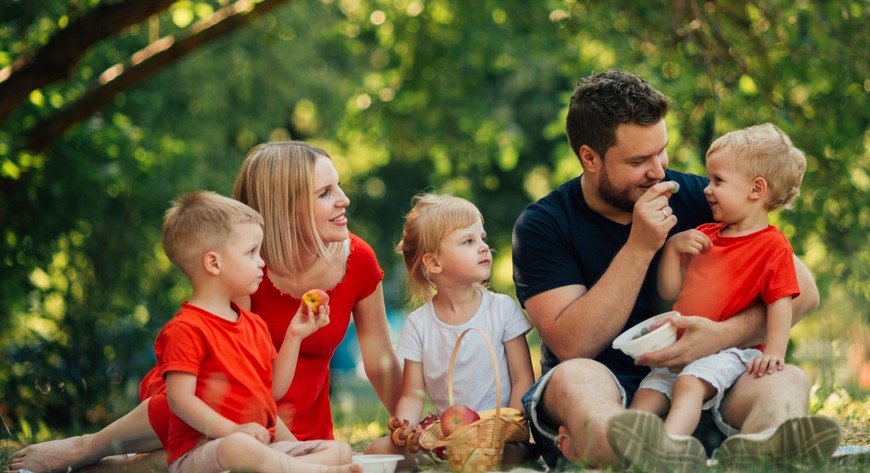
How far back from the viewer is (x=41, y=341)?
325 inches

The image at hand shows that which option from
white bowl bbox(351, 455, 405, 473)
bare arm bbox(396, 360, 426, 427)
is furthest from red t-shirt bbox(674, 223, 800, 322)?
white bowl bbox(351, 455, 405, 473)

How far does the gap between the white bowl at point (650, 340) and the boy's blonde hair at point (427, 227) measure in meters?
0.88

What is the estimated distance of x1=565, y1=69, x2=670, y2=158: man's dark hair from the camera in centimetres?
404

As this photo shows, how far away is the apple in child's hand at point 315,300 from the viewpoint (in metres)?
3.69

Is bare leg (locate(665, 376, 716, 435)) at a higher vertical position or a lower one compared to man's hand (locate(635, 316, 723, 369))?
lower

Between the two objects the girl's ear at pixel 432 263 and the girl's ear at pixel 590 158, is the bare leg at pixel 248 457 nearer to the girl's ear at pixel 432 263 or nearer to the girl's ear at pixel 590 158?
the girl's ear at pixel 432 263

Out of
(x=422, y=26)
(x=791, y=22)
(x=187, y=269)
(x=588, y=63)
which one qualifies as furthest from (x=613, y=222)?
(x=422, y=26)

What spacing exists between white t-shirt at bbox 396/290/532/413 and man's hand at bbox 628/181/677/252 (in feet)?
2.13

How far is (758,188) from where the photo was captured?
381 cm

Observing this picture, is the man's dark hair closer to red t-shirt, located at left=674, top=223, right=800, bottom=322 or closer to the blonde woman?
red t-shirt, located at left=674, top=223, right=800, bottom=322

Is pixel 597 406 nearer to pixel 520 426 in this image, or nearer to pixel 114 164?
pixel 520 426

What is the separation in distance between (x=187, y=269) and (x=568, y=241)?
4.67 feet

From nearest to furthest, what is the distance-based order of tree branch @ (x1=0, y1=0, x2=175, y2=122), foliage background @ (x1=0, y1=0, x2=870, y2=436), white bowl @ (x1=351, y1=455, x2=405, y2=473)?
white bowl @ (x1=351, y1=455, x2=405, y2=473) < tree branch @ (x1=0, y1=0, x2=175, y2=122) < foliage background @ (x1=0, y1=0, x2=870, y2=436)

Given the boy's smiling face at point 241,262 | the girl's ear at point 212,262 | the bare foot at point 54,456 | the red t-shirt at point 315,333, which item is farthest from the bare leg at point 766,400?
the bare foot at point 54,456
